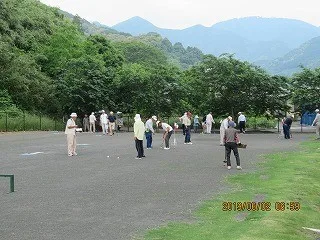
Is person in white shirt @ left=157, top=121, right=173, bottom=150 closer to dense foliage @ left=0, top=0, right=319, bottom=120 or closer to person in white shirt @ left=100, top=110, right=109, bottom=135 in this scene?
person in white shirt @ left=100, top=110, right=109, bottom=135

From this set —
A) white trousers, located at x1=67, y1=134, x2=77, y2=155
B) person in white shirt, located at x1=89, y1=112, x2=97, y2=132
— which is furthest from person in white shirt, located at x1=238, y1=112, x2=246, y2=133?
white trousers, located at x1=67, y1=134, x2=77, y2=155

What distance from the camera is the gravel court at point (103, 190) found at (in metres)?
9.25

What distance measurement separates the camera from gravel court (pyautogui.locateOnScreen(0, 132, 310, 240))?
30.3ft

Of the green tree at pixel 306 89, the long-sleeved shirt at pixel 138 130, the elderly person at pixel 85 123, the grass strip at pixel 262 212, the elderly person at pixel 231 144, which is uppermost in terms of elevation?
the green tree at pixel 306 89

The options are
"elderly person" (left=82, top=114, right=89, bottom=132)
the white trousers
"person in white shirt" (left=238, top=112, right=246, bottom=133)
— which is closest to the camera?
the white trousers

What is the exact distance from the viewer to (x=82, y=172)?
1656cm

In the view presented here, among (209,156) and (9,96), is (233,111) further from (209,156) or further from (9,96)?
(209,156)

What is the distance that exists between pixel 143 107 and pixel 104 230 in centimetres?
3731

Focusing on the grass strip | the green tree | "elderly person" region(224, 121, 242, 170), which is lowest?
the grass strip

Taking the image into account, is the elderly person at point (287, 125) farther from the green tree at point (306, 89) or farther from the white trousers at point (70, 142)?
the white trousers at point (70, 142)

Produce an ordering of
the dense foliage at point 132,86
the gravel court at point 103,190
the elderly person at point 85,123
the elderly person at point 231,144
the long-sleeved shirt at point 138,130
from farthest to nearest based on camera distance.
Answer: the elderly person at point 85,123 → the dense foliage at point 132,86 → the long-sleeved shirt at point 138,130 → the elderly person at point 231,144 → the gravel court at point 103,190
